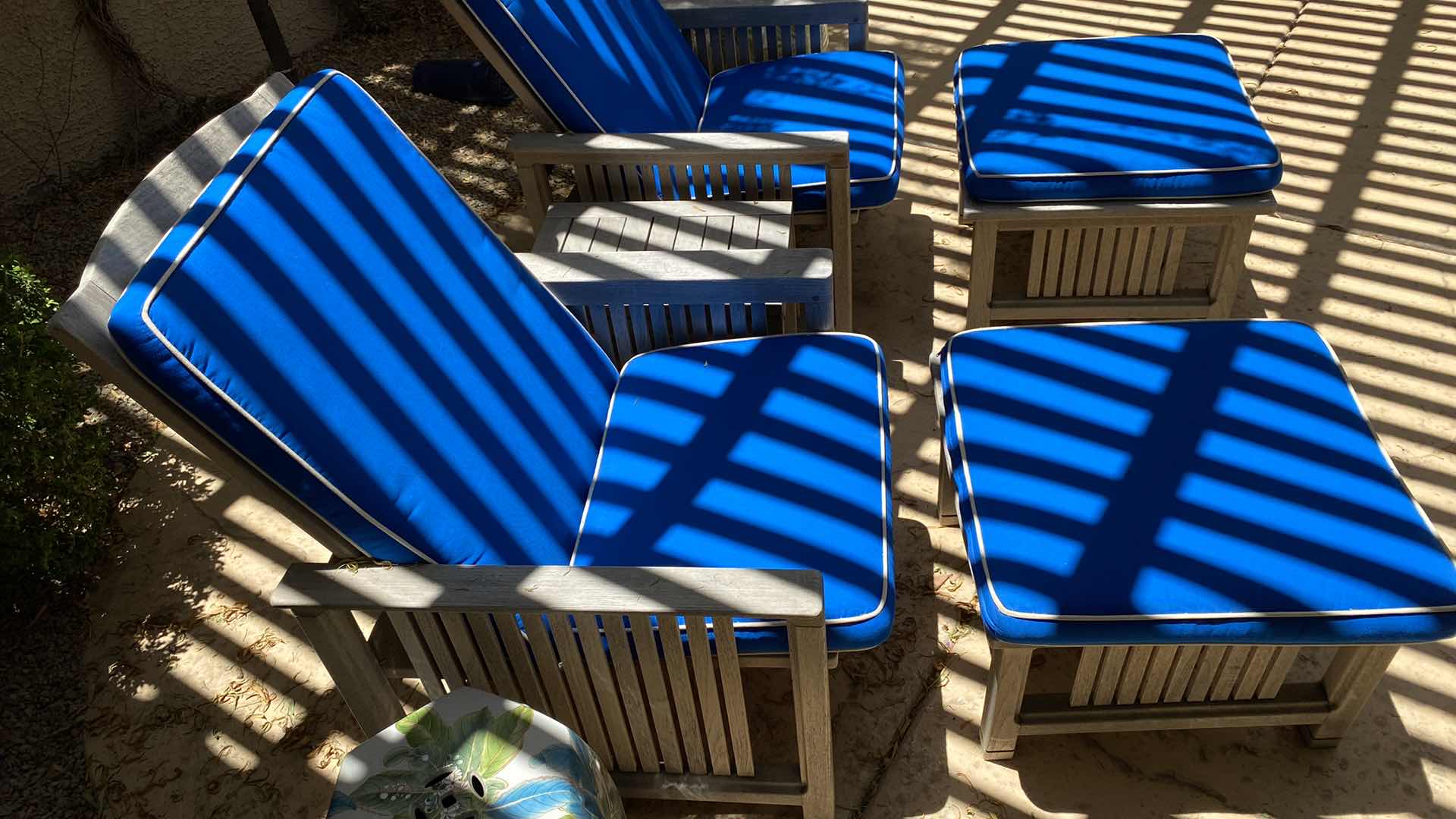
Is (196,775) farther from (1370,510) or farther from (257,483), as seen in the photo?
(1370,510)

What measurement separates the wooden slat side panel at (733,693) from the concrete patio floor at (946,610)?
203 mm

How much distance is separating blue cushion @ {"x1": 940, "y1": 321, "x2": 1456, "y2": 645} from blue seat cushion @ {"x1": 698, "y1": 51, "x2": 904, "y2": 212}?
0.68m

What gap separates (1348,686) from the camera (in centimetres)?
201

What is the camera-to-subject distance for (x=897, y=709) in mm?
2273

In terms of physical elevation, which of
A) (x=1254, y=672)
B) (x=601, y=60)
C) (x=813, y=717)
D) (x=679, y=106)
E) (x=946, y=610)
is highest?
(x=601, y=60)

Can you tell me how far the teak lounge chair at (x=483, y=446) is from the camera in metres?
1.59

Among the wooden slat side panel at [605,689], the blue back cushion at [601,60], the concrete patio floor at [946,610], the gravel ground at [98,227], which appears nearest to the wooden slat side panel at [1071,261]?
the concrete patio floor at [946,610]

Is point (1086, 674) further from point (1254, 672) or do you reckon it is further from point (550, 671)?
point (550, 671)

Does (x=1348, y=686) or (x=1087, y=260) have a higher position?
(x=1087, y=260)

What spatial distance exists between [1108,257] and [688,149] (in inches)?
44.5

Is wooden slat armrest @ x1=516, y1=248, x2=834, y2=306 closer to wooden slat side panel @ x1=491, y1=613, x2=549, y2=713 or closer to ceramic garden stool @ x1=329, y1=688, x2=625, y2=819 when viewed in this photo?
wooden slat side panel @ x1=491, y1=613, x2=549, y2=713

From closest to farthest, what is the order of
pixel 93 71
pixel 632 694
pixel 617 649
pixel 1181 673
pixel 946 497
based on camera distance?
1. pixel 617 649
2. pixel 632 694
3. pixel 1181 673
4. pixel 946 497
5. pixel 93 71

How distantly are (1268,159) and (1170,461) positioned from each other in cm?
115

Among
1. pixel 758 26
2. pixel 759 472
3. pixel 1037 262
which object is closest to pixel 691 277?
pixel 759 472
